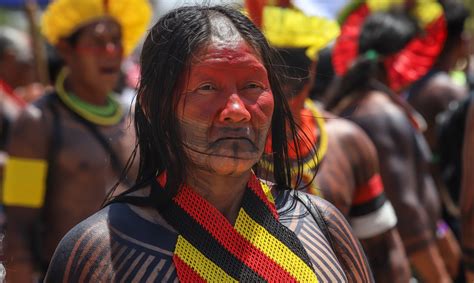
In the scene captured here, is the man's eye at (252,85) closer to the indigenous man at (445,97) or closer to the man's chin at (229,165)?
the man's chin at (229,165)

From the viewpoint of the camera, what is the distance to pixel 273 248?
2523mm

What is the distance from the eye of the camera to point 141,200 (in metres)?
2.51

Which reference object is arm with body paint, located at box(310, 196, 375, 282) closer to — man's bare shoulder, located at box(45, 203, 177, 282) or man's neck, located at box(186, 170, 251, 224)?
man's neck, located at box(186, 170, 251, 224)

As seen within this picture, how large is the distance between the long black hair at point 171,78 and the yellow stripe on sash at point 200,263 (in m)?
0.14

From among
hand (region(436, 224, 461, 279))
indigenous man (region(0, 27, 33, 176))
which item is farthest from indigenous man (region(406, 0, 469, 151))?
indigenous man (region(0, 27, 33, 176))

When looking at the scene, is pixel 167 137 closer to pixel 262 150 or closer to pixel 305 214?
pixel 262 150

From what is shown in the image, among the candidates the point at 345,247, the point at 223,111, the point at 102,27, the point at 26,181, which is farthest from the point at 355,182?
the point at 223,111

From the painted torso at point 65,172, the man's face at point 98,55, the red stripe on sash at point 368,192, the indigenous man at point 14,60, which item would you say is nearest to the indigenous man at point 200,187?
the red stripe on sash at point 368,192

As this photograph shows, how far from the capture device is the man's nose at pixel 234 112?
241cm

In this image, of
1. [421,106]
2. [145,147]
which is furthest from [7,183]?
[421,106]

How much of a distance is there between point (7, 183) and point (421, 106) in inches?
131

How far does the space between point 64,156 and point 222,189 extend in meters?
2.54

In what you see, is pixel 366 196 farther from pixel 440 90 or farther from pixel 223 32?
pixel 440 90

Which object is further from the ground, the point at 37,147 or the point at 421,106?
the point at 37,147
